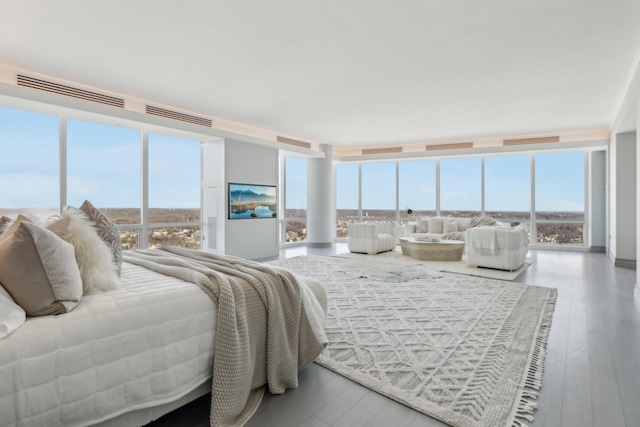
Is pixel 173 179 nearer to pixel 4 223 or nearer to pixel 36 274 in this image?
pixel 4 223

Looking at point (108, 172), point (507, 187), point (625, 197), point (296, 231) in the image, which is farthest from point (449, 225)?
point (108, 172)

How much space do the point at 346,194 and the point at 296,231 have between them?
2.26 meters

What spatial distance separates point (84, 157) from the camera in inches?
209

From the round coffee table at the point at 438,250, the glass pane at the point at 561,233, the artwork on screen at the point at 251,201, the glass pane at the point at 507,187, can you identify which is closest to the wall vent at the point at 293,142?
the artwork on screen at the point at 251,201

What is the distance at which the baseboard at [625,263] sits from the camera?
585 centimetres

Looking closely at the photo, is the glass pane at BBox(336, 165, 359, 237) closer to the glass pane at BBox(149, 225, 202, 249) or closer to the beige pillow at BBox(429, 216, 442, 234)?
the beige pillow at BBox(429, 216, 442, 234)

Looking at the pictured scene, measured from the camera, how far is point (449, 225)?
8.23m

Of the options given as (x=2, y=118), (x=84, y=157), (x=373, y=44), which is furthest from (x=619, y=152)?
(x=2, y=118)

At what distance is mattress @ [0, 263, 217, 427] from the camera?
1.21m

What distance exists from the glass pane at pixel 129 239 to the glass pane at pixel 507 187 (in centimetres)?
850

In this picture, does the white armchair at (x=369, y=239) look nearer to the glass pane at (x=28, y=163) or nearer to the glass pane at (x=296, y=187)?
the glass pane at (x=296, y=187)

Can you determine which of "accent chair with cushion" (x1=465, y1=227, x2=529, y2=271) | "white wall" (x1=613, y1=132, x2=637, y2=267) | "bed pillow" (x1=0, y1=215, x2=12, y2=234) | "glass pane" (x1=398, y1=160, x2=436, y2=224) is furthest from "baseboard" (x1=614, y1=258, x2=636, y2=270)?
"bed pillow" (x1=0, y1=215, x2=12, y2=234)

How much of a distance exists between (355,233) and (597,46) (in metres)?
5.09

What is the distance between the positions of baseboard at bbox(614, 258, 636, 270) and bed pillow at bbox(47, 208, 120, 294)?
25.2 feet
